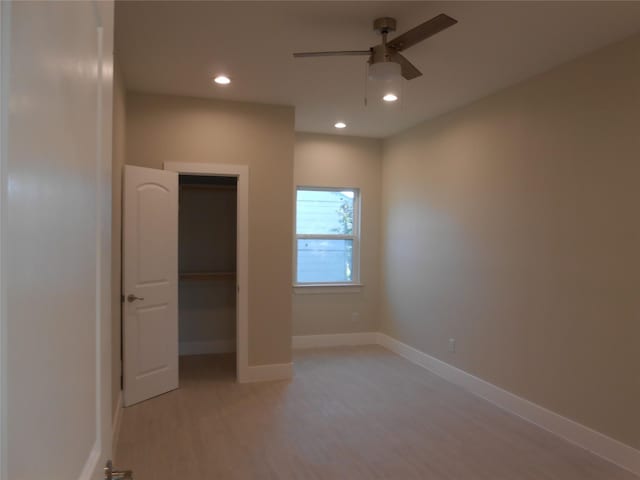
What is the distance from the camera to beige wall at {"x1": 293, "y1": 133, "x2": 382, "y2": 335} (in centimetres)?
589

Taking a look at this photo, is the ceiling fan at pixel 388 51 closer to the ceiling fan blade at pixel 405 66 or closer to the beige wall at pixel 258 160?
the ceiling fan blade at pixel 405 66

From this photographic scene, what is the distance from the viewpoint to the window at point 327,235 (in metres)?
6.01

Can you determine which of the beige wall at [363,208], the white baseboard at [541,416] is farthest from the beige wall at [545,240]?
the beige wall at [363,208]

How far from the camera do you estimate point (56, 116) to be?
624mm

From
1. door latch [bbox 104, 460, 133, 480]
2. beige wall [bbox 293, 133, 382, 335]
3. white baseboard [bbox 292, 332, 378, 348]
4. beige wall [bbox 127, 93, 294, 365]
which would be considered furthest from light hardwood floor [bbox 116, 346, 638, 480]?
door latch [bbox 104, 460, 133, 480]

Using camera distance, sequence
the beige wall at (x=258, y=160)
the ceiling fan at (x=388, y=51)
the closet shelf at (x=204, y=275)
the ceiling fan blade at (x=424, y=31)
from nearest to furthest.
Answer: the ceiling fan blade at (x=424, y=31) → the ceiling fan at (x=388, y=51) → the beige wall at (x=258, y=160) → the closet shelf at (x=204, y=275)

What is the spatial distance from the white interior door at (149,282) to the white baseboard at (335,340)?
1.92 meters

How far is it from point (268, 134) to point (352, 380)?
266cm

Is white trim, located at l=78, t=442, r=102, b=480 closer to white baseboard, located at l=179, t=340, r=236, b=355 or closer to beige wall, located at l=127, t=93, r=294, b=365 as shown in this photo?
beige wall, located at l=127, t=93, r=294, b=365

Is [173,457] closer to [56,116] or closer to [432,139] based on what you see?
[56,116]

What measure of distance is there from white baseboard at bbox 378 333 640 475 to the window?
1511 mm

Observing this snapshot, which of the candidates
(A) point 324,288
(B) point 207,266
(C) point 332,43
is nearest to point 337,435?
(A) point 324,288

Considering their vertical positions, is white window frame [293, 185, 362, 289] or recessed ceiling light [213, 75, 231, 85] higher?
recessed ceiling light [213, 75, 231, 85]

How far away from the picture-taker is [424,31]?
8.10ft
